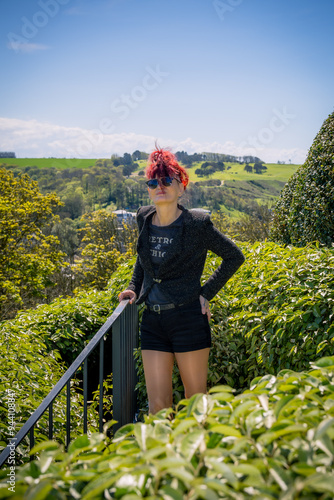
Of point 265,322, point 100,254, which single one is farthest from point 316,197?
point 100,254

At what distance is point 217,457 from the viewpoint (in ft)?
2.86

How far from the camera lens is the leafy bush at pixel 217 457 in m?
0.78

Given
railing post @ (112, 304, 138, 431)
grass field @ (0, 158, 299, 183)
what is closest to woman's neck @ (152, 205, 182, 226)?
railing post @ (112, 304, 138, 431)

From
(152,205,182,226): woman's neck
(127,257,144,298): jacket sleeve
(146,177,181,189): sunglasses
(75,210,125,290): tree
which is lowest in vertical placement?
(75,210,125,290): tree

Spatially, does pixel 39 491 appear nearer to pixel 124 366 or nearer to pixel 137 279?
pixel 137 279

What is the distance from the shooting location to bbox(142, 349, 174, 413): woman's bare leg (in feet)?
7.48

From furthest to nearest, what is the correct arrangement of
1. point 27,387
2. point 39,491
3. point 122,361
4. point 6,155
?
point 6,155
point 27,387
point 122,361
point 39,491

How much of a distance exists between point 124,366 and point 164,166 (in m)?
1.40

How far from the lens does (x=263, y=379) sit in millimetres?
1200

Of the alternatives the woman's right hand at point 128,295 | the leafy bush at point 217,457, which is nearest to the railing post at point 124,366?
the woman's right hand at point 128,295

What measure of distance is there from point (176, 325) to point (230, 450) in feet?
4.47

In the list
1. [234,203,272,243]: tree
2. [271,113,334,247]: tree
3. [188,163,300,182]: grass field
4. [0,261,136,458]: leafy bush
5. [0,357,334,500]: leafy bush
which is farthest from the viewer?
[188,163,300,182]: grass field

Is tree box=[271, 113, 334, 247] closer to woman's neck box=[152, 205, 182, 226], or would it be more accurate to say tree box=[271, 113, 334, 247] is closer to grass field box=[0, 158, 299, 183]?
woman's neck box=[152, 205, 182, 226]

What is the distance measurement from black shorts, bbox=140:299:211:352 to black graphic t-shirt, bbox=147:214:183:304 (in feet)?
0.27
